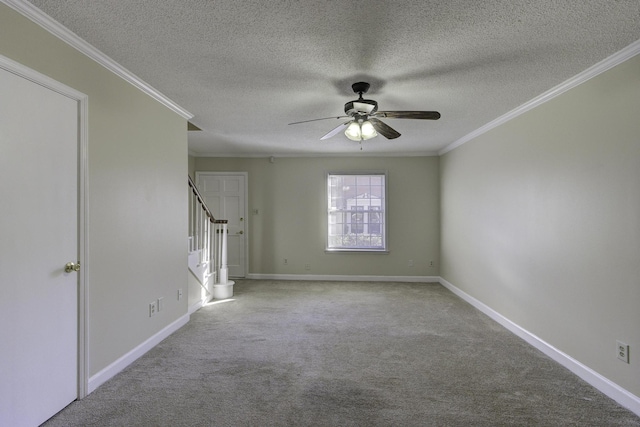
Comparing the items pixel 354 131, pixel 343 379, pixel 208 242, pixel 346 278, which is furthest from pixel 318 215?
pixel 343 379

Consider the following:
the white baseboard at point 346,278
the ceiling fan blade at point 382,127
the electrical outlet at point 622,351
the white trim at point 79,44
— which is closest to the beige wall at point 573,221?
the electrical outlet at point 622,351

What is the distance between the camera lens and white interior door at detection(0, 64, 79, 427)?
6.05 feet

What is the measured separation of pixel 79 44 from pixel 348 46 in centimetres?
177

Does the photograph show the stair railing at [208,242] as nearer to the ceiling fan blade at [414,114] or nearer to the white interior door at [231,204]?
the white interior door at [231,204]

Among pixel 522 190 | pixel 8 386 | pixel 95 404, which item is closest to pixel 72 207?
pixel 8 386

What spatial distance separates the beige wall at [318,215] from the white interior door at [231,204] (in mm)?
145

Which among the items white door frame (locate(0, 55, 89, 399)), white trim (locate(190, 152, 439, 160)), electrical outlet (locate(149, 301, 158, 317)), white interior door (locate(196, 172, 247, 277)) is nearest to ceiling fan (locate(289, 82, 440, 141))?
white door frame (locate(0, 55, 89, 399))

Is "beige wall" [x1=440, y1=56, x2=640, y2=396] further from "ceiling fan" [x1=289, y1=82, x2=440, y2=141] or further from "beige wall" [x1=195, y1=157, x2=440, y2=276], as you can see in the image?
"beige wall" [x1=195, y1=157, x2=440, y2=276]

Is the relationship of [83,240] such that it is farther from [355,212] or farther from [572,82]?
[355,212]

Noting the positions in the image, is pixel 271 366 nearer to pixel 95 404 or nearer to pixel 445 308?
pixel 95 404

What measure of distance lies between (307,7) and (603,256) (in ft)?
8.83

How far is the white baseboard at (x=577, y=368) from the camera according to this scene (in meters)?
2.32

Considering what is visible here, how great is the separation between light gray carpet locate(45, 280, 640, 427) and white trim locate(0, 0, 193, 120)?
236 cm

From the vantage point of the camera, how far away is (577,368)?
9.17 feet
